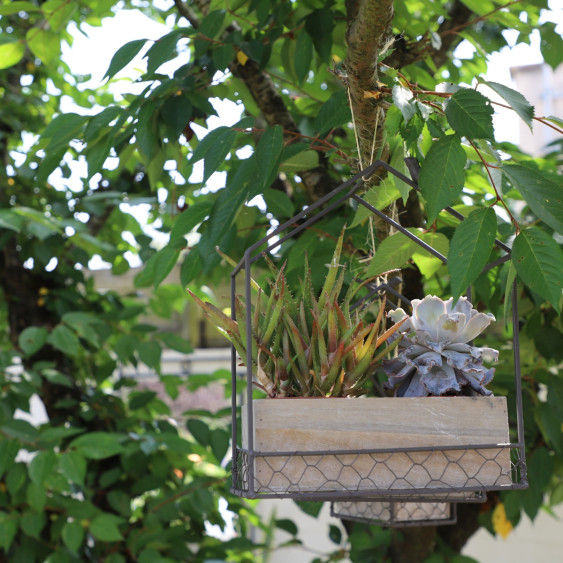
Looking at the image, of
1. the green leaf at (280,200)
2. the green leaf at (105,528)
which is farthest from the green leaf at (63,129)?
the green leaf at (105,528)

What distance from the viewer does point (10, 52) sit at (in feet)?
3.90

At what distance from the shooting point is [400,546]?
4.91 feet

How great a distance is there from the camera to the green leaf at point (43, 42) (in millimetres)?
1200

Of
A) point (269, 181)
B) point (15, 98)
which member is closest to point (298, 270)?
point (269, 181)

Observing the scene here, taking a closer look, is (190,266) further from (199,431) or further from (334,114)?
(199,431)

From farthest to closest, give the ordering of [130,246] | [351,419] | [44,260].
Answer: [130,246] → [44,260] → [351,419]

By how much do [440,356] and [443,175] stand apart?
20cm

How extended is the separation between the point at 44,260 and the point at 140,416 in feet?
1.58

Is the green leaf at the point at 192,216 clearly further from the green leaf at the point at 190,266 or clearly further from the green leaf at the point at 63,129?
the green leaf at the point at 63,129

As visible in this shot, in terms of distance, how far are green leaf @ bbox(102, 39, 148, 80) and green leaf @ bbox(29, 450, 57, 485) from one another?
75 cm

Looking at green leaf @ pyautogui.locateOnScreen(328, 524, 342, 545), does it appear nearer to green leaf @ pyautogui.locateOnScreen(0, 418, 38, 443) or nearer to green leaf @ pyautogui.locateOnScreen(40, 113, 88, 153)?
green leaf @ pyautogui.locateOnScreen(0, 418, 38, 443)

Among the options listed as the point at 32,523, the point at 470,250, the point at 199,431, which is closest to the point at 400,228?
the point at 470,250

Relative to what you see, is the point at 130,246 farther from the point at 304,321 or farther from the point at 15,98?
the point at 304,321

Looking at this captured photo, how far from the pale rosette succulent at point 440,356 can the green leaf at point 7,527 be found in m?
1.05
